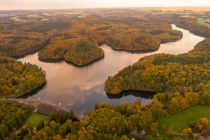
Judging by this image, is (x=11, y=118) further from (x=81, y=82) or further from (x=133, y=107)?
(x=81, y=82)

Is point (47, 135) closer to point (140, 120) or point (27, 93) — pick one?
point (140, 120)

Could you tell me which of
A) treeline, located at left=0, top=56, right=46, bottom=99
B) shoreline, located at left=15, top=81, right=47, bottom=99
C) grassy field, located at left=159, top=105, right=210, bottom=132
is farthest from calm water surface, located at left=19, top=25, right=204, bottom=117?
grassy field, located at left=159, top=105, right=210, bottom=132

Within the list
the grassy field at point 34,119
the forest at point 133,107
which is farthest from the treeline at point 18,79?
the grassy field at point 34,119

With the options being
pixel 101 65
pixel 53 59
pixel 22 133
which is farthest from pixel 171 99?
pixel 53 59

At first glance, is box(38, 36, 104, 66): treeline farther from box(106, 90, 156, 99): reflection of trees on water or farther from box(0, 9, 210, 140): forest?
box(106, 90, 156, 99): reflection of trees on water

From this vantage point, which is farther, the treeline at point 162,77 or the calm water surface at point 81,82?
the calm water surface at point 81,82

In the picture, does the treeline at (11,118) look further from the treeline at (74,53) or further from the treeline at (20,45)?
the treeline at (20,45)

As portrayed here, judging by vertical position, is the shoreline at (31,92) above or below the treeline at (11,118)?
below
